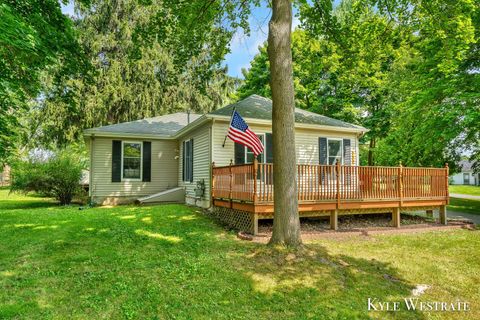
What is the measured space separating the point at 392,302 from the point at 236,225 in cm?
461

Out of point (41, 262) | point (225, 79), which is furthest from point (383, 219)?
point (225, 79)

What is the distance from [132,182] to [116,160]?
1204 millimetres

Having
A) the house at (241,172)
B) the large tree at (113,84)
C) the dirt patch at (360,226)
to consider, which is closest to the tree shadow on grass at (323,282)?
the dirt patch at (360,226)

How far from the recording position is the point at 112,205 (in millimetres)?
12898

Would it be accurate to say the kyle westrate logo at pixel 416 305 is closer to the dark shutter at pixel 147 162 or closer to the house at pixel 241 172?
the house at pixel 241 172

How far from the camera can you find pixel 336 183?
8.45 metres

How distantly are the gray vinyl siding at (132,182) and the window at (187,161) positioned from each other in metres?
1.16

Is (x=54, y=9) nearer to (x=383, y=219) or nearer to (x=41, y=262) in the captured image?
(x=41, y=262)

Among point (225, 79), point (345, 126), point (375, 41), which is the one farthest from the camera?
point (225, 79)

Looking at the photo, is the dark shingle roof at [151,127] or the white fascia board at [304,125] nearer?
the white fascia board at [304,125]

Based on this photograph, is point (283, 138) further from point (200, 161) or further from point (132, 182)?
point (132, 182)

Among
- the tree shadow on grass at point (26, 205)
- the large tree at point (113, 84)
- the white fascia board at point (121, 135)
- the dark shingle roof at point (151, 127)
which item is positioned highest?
the large tree at point (113, 84)

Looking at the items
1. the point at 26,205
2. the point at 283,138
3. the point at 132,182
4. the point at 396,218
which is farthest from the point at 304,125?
the point at 26,205

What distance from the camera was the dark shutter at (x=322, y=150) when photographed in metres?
11.5
